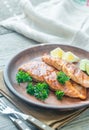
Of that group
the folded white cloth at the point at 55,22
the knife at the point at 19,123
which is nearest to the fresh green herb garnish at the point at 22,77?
the knife at the point at 19,123

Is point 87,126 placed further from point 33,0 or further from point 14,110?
point 33,0

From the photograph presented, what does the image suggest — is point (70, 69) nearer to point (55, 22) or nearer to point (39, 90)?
point (39, 90)

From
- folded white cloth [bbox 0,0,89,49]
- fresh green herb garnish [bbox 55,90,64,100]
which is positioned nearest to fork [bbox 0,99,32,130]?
fresh green herb garnish [bbox 55,90,64,100]

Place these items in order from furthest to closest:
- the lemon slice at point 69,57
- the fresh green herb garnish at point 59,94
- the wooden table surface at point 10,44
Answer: the wooden table surface at point 10,44 → the lemon slice at point 69,57 → the fresh green herb garnish at point 59,94

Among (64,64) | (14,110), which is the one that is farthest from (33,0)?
(14,110)

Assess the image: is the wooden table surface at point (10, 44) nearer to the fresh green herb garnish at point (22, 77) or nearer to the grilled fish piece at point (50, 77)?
the grilled fish piece at point (50, 77)

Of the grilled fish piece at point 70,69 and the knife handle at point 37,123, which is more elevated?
the grilled fish piece at point 70,69
